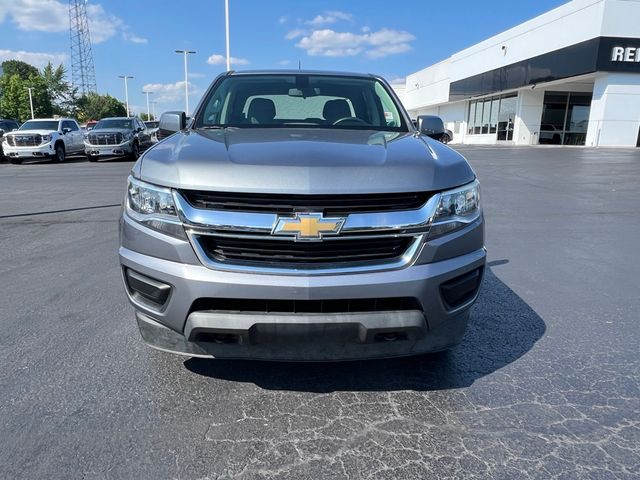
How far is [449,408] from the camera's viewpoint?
2.61 meters

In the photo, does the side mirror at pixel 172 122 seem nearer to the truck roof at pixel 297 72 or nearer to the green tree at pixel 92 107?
the truck roof at pixel 297 72

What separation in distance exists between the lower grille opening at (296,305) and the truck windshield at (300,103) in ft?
5.24

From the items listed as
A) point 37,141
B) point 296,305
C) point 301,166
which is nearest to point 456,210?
point 301,166

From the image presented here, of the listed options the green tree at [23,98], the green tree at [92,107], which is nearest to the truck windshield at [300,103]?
the green tree at [23,98]

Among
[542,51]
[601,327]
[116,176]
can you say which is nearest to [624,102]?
[542,51]

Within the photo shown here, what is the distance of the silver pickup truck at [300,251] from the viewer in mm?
2225

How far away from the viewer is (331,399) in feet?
8.80

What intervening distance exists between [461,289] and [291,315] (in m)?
0.89

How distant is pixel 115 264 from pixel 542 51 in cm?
3680

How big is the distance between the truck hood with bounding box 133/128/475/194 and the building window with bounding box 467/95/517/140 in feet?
136

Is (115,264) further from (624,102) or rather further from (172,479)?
(624,102)

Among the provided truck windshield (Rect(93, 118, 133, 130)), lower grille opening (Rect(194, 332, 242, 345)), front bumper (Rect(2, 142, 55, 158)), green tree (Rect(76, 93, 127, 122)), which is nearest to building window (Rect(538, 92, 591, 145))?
truck windshield (Rect(93, 118, 133, 130))

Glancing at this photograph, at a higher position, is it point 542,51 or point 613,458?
point 542,51

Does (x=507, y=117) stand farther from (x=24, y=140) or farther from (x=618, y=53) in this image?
(x=24, y=140)
